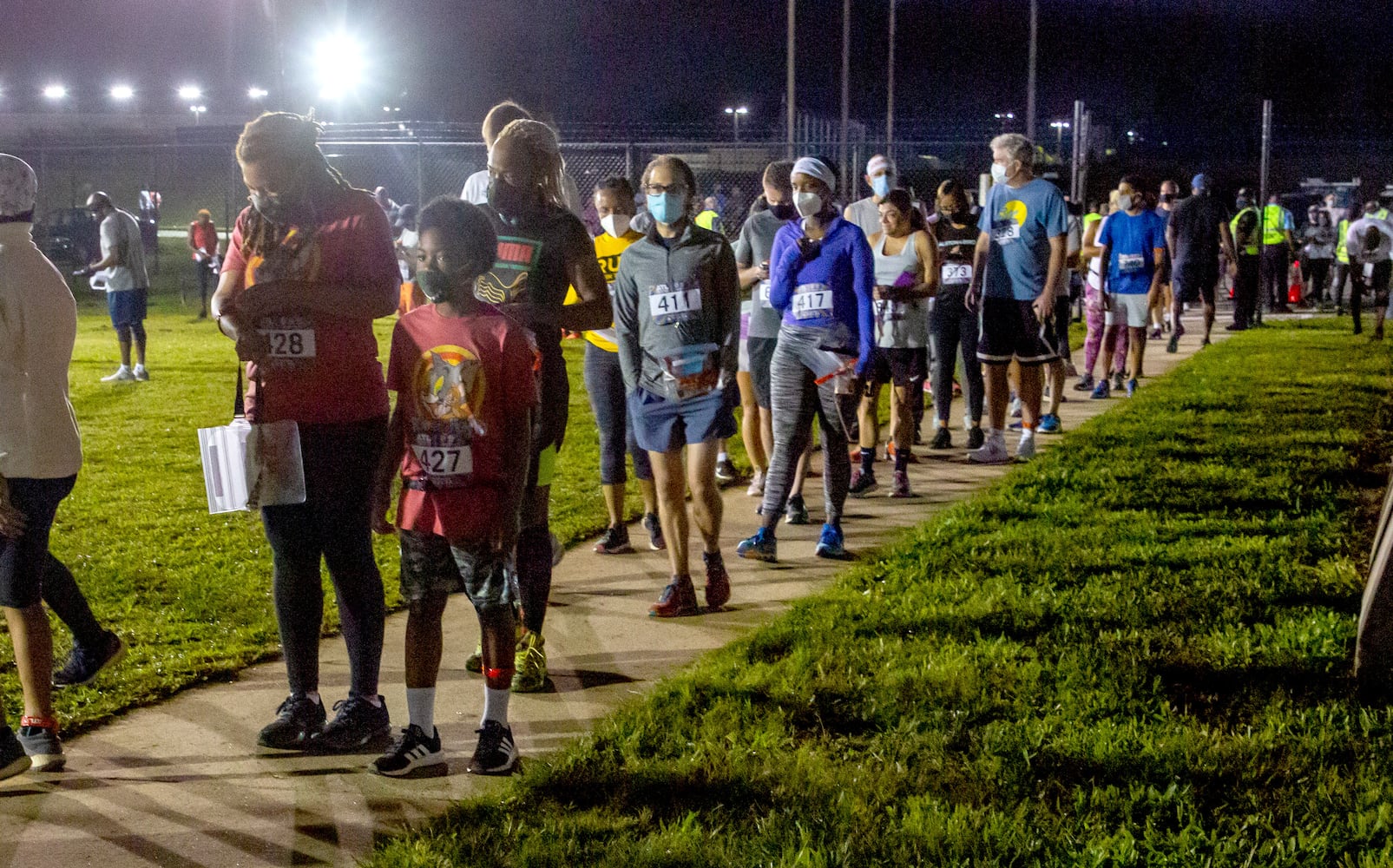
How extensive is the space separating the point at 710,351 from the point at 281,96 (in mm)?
2093

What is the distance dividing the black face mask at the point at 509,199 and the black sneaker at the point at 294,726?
179cm

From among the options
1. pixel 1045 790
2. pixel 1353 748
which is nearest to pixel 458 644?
pixel 1045 790

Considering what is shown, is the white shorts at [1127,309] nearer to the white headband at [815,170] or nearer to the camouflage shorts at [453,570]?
the white headband at [815,170]

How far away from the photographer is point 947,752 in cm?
438

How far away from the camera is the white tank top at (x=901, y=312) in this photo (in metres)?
9.34

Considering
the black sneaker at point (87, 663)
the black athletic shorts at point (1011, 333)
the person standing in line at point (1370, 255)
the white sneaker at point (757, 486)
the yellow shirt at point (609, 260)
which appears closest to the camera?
the black sneaker at point (87, 663)

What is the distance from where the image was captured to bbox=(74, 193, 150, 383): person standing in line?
15.5 m

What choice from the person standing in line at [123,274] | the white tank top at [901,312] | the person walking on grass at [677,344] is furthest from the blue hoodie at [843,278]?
the person standing in line at [123,274]

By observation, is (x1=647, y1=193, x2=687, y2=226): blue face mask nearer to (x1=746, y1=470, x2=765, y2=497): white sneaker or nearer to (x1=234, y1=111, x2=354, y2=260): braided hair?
(x1=234, y1=111, x2=354, y2=260): braided hair

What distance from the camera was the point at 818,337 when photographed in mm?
7113

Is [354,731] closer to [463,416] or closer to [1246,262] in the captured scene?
[463,416]

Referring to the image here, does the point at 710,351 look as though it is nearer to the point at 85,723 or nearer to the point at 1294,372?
the point at 85,723

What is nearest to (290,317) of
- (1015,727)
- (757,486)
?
(1015,727)

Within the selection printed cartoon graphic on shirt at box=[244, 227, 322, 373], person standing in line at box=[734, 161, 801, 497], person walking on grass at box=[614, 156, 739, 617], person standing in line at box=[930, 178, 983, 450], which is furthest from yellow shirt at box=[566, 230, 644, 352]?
person standing in line at box=[930, 178, 983, 450]
